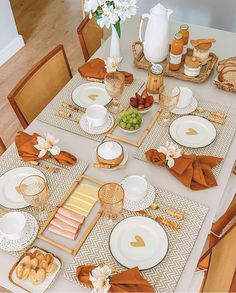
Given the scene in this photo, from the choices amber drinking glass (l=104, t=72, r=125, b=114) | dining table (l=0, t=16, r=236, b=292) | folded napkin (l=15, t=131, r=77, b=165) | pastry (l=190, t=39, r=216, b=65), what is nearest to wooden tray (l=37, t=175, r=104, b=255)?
dining table (l=0, t=16, r=236, b=292)

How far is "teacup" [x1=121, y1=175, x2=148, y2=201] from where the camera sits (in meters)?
1.31

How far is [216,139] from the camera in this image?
152 cm

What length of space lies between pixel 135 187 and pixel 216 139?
429mm

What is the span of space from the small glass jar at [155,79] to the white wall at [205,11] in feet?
5.43

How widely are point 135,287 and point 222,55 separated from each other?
1.34 meters

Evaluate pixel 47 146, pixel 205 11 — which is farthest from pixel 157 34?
pixel 205 11

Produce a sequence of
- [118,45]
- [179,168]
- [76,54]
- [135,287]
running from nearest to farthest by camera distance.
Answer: [135,287], [179,168], [118,45], [76,54]

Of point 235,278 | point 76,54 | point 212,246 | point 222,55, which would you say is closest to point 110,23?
point 222,55

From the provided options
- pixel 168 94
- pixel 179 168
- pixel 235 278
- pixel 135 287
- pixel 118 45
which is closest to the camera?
pixel 135 287

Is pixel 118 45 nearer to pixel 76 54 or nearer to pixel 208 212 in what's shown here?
pixel 208 212

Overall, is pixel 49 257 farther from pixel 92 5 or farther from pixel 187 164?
pixel 92 5

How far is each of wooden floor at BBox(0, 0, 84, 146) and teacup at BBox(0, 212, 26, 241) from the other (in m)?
1.42

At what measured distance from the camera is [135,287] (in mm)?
1088

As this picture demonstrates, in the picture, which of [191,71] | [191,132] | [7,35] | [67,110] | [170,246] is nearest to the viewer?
[170,246]
